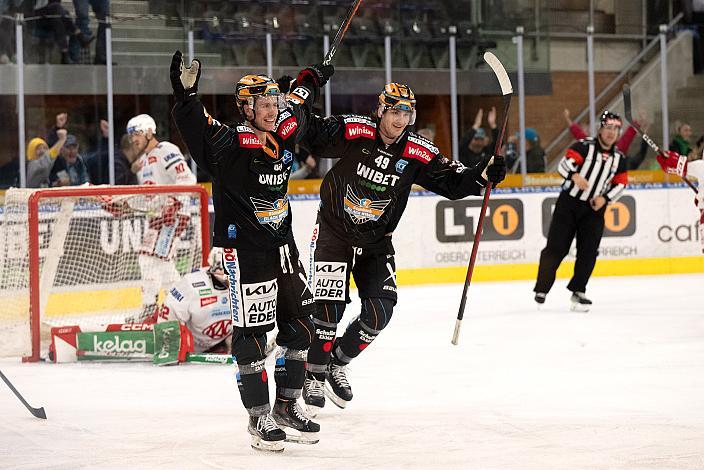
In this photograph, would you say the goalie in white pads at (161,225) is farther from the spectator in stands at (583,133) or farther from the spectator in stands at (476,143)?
the spectator in stands at (583,133)

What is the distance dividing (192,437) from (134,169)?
531 cm

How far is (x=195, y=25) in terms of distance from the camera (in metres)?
10.6

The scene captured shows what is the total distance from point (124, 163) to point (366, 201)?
5193mm

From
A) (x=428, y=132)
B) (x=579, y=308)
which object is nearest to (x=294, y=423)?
(x=579, y=308)

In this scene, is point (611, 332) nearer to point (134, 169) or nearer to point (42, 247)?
point (42, 247)

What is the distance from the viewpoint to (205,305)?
20.6 feet

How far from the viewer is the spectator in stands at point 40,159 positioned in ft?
30.9

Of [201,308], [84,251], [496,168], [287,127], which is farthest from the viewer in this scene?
[84,251]

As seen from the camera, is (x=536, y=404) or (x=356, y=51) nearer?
(x=536, y=404)

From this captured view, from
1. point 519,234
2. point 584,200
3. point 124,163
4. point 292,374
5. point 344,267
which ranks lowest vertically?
point 292,374

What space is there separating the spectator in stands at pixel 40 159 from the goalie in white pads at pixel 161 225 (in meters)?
2.27

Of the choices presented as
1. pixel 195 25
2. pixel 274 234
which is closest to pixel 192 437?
pixel 274 234

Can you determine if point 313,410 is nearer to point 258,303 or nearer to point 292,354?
point 292,354

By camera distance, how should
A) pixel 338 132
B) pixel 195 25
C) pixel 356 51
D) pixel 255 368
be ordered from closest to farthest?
pixel 255 368 → pixel 338 132 → pixel 195 25 → pixel 356 51
